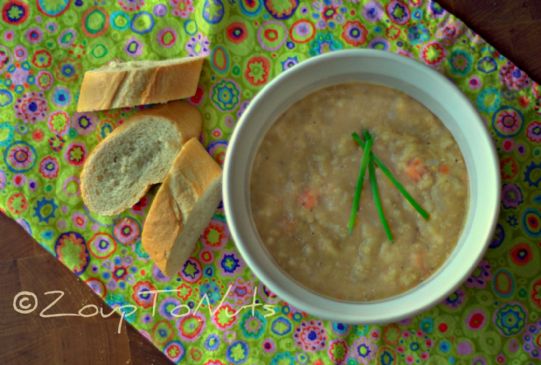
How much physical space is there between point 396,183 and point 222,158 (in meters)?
0.59

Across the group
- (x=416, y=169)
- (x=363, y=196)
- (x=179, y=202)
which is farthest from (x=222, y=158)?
(x=416, y=169)

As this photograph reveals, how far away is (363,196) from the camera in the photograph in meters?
1.45

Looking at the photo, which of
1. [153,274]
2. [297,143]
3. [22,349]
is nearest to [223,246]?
[153,274]

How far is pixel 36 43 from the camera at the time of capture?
6.10 ft

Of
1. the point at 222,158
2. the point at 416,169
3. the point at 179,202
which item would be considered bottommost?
the point at 179,202

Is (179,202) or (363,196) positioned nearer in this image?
(363,196)

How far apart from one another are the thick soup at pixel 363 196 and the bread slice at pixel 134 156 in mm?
416

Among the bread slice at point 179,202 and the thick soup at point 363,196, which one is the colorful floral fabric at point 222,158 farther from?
the thick soup at point 363,196

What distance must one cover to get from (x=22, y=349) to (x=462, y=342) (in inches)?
55.6

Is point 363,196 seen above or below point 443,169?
below

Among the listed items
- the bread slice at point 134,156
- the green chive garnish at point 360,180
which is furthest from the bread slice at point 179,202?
the green chive garnish at point 360,180

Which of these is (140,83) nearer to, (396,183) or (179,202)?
(179,202)

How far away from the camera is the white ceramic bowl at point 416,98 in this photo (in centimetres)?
Answer: 140

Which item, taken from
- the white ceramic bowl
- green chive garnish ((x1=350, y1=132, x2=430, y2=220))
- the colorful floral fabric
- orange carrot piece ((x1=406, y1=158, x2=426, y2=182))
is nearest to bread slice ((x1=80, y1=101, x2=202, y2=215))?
the colorful floral fabric
